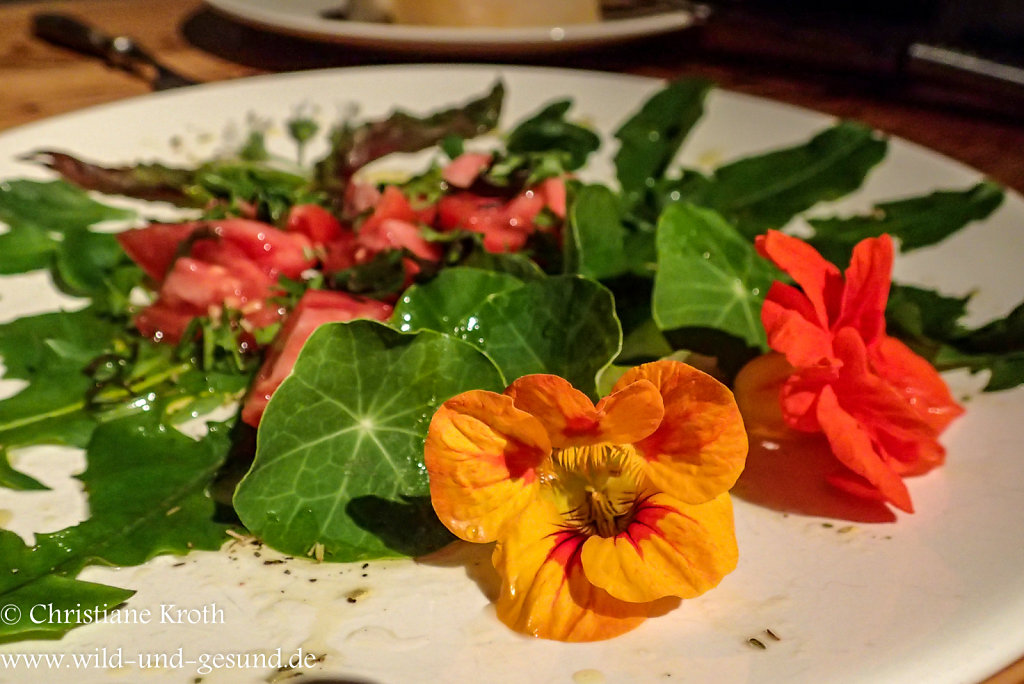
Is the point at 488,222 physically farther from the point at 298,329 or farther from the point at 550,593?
the point at 550,593

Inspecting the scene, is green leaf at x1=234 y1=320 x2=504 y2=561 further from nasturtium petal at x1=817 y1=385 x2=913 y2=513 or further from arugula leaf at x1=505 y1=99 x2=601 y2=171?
arugula leaf at x1=505 y1=99 x2=601 y2=171

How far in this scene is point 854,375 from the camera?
0.66 meters

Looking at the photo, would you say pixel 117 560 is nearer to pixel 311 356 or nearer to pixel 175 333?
pixel 311 356

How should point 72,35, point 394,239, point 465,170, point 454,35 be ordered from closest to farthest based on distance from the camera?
point 394,239 → point 465,170 → point 454,35 → point 72,35

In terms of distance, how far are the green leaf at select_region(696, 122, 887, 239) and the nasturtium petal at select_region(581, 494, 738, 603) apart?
0.53 m

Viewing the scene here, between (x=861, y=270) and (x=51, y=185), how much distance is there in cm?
106

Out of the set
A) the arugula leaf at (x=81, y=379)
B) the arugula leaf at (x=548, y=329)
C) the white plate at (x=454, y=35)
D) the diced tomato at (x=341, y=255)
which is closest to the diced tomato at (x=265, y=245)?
the diced tomato at (x=341, y=255)

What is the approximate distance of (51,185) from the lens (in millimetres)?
1163

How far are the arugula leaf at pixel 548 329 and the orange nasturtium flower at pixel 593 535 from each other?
0.11 meters

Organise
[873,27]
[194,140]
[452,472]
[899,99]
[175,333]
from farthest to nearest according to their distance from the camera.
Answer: [873,27] < [899,99] < [194,140] < [175,333] < [452,472]

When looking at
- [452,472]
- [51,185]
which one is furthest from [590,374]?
[51,185]

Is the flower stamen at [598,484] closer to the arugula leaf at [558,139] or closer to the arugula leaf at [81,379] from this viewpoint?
the arugula leaf at [81,379]

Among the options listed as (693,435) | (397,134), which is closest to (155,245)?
(397,134)

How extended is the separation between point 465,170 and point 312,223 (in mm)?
194
